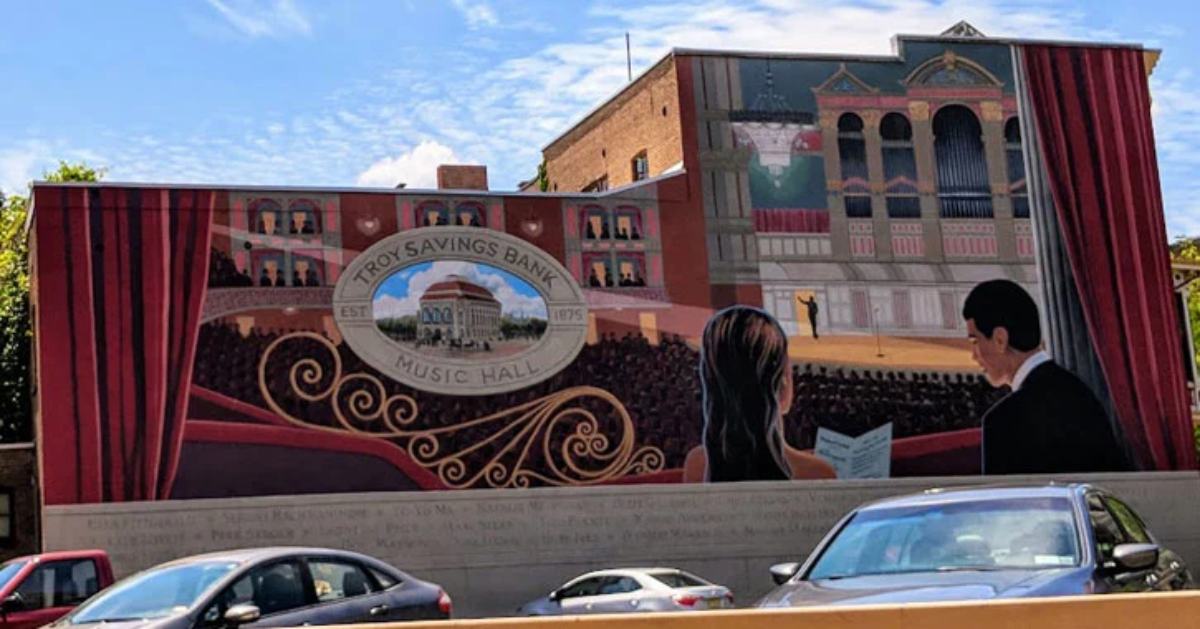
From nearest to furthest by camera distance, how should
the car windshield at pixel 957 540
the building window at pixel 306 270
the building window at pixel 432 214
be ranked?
the car windshield at pixel 957 540
the building window at pixel 306 270
the building window at pixel 432 214

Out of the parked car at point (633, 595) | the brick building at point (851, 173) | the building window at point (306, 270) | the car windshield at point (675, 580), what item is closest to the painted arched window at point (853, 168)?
the brick building at point (851, 173)

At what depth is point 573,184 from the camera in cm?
3906

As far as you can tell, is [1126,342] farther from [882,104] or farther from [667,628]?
[667,628]

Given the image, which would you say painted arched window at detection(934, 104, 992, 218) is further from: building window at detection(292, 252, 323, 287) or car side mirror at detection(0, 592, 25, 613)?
car side mirror at detection(0, 592, 25, 613)

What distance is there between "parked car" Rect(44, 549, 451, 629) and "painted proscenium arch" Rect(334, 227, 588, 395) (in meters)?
14.9

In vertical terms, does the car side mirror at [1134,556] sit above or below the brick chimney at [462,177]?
below

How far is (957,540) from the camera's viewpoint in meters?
9.69

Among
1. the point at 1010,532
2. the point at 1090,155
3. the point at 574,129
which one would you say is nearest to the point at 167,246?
the point at 574,129

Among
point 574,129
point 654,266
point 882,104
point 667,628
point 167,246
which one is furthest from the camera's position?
point 574,129

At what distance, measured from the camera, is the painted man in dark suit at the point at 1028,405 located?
3147 centimetres

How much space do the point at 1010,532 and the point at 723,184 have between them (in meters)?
21.7

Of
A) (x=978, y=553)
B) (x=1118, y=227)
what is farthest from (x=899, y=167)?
(x=978, y=553)

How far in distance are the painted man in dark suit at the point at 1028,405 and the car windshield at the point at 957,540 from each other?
21829 millimetres

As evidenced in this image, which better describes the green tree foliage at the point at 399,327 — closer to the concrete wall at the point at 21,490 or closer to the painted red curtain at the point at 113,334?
the painted red curtain at the point at 113,334
